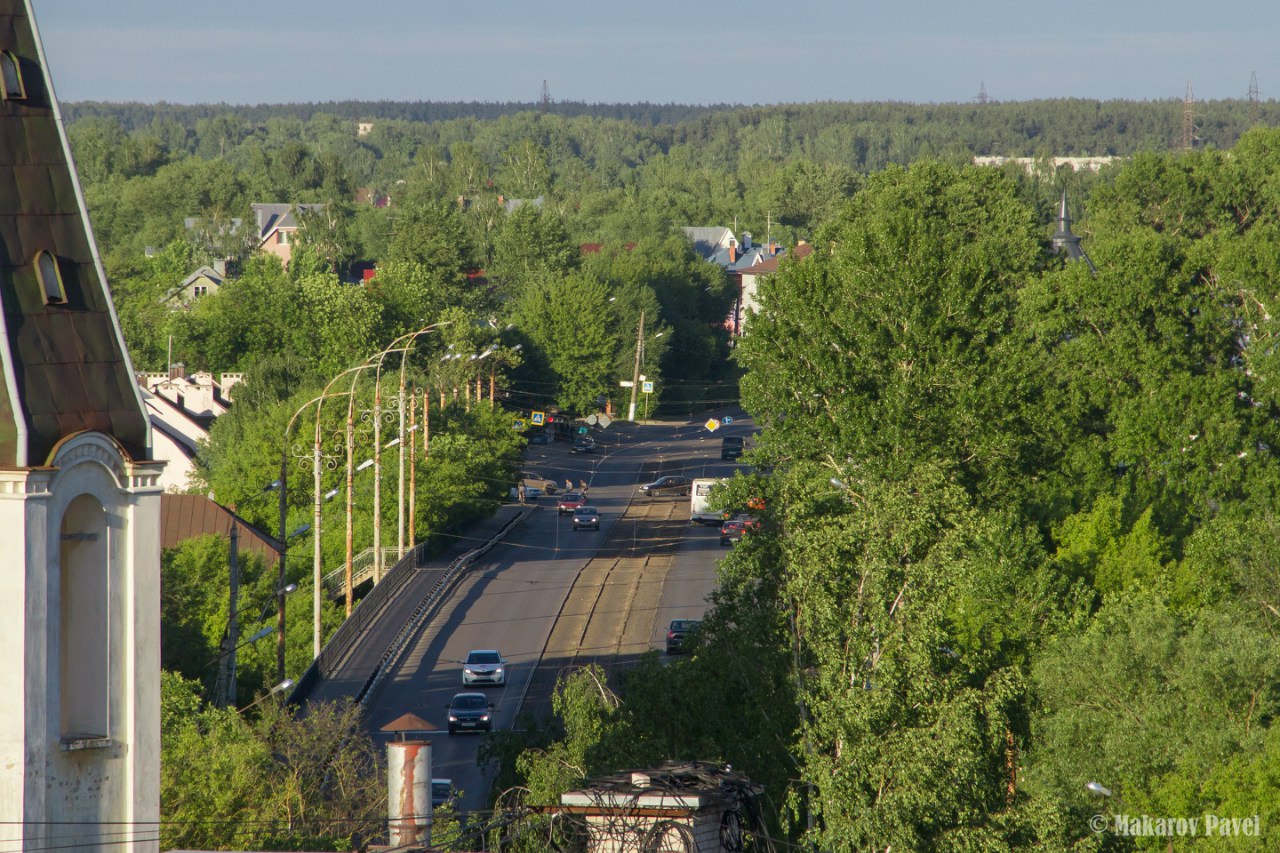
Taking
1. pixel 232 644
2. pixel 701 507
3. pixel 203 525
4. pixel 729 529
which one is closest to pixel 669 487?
pixel 701 507

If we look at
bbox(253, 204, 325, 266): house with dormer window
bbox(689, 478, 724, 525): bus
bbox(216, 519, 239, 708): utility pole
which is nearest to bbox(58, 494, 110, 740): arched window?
bbox(216, 519, 239, 708): utility pole

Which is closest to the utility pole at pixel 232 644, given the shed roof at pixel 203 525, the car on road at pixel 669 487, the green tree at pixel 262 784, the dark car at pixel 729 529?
the green tree at pixel 262 784

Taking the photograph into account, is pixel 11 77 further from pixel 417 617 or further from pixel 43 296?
pixel 417 617

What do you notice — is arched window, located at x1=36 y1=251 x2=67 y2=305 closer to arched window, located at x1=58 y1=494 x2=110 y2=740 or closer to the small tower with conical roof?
arched window, located at x1=58 y1=494 x2=110 y2=740

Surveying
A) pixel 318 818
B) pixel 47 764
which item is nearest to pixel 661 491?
pixel 318 818

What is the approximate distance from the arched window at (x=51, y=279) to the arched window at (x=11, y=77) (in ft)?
4.19

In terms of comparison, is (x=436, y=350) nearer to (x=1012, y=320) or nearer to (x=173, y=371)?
(x=173, y=371)

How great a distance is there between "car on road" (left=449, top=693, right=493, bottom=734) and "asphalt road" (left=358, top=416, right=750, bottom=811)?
0.32 metres

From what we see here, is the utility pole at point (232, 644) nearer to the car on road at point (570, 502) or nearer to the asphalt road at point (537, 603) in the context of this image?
the asphalt road at point (537, 603)

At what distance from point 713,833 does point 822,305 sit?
30864 millimetres

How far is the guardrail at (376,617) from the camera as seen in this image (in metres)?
44.9

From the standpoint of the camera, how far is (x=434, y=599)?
58.4m

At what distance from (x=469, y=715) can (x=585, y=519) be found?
1289 inches

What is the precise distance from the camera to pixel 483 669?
158 ft
